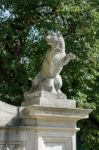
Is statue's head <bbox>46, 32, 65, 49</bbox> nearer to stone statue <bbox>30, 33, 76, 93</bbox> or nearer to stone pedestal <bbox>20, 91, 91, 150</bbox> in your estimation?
stone statue <bbox>30, 33, 76, 93</bbox>

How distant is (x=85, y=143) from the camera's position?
17594 mm

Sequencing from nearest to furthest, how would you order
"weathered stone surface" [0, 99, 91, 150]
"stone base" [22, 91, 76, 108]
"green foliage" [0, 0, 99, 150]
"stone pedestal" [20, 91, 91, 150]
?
"weathered stone surface" [0, 99, 91, 150]
"stone pedestal" [20, 91, 91, 150]
"stone base" [22, 91, 76, 108]
"green foliage" [0, 0, 99, 150]

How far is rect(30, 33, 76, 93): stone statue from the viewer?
7020mm

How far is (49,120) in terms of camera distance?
6.83 m

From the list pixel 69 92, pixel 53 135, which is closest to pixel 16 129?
pixel 53 135

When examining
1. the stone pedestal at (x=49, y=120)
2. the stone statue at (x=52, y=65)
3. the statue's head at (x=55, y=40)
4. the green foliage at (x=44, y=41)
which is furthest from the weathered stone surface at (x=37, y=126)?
the green foliage at (x=44, y=41)

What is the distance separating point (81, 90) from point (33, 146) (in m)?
7.97

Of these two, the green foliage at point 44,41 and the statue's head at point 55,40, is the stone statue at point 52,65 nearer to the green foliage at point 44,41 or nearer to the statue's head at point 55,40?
the statue's head at point 55,40

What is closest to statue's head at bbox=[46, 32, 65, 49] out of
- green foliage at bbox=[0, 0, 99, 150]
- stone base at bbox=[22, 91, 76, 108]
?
stone base at bbox=[22, 91, 76, 108]

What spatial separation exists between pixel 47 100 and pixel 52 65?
56 cm

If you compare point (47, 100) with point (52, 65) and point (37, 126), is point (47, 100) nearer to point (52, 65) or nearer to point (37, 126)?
point (37, 126)

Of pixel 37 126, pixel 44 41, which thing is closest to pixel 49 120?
pixel 37 126

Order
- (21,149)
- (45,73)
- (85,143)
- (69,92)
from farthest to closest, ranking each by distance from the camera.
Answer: (85,143)
(69,92)
(45,73)
(21,149)

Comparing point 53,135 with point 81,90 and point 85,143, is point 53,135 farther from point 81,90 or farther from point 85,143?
point 85,143
